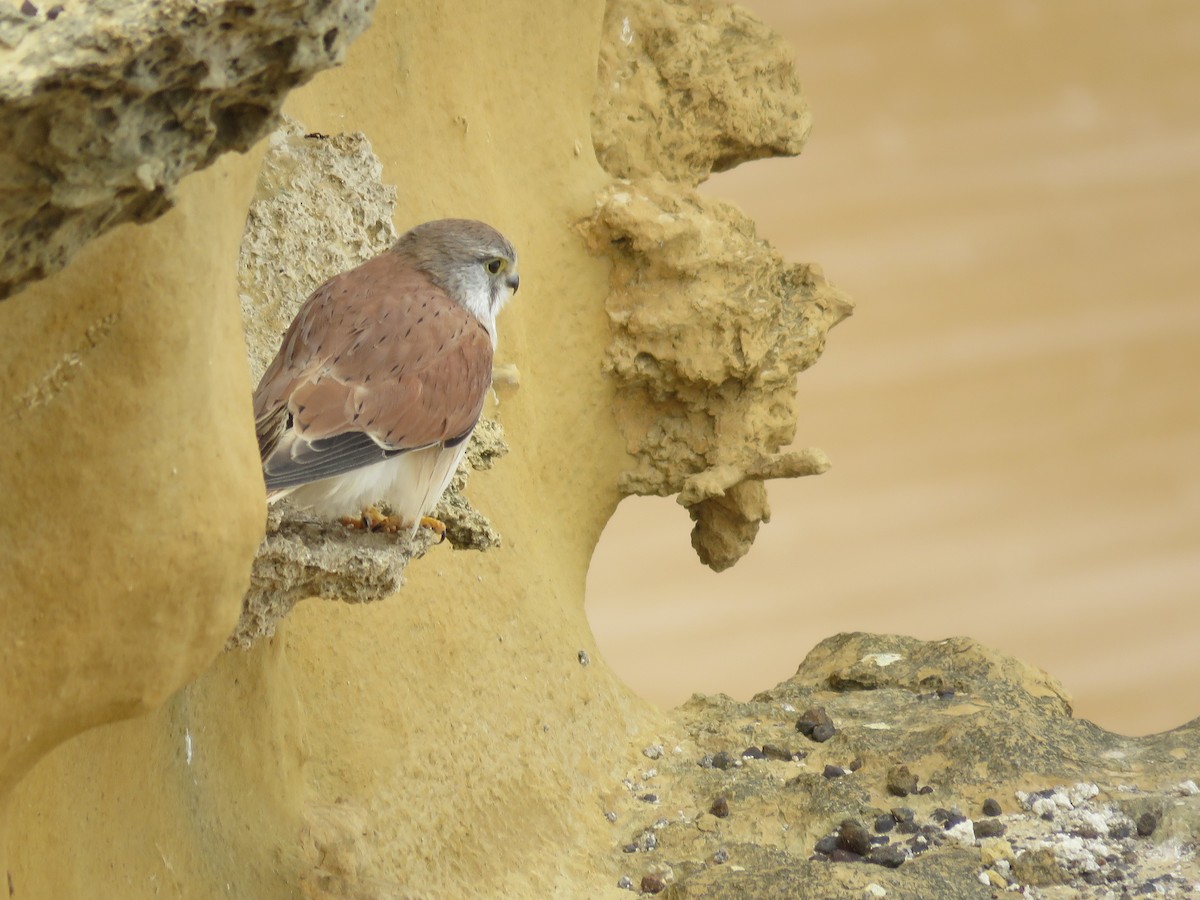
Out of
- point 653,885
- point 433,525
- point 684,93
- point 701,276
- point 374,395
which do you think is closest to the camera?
point 374,395

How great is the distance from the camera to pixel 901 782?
3863mm

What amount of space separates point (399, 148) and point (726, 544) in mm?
1765

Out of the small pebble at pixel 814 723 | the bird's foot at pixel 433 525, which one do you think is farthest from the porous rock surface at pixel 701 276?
the bird's foot at pixel 433 525

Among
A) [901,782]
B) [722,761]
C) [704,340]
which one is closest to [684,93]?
[704,340]

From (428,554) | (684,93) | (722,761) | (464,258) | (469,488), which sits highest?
(684,93)

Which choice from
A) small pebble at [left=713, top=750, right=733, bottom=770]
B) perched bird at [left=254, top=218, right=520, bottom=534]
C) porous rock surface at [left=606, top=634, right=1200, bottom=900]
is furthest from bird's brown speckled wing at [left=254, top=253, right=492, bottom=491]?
small pebble at [left=713, top=750, right=733, bottom=770]

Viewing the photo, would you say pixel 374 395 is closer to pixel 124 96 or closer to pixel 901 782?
pixel 124 96

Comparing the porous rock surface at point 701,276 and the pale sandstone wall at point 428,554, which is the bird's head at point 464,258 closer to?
the pale sandstone wall at point 428,554

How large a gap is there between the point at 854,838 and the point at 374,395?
5.71 feet

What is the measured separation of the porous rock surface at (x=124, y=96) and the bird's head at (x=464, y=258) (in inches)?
54.5

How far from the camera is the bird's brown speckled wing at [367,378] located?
2402 millimetres

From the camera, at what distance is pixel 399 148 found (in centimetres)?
371

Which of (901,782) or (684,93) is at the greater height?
(684,93)

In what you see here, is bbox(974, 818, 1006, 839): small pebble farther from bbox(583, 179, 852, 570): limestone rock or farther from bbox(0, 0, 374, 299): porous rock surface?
bbox(0, 0, 374, 299): porous rock surface
